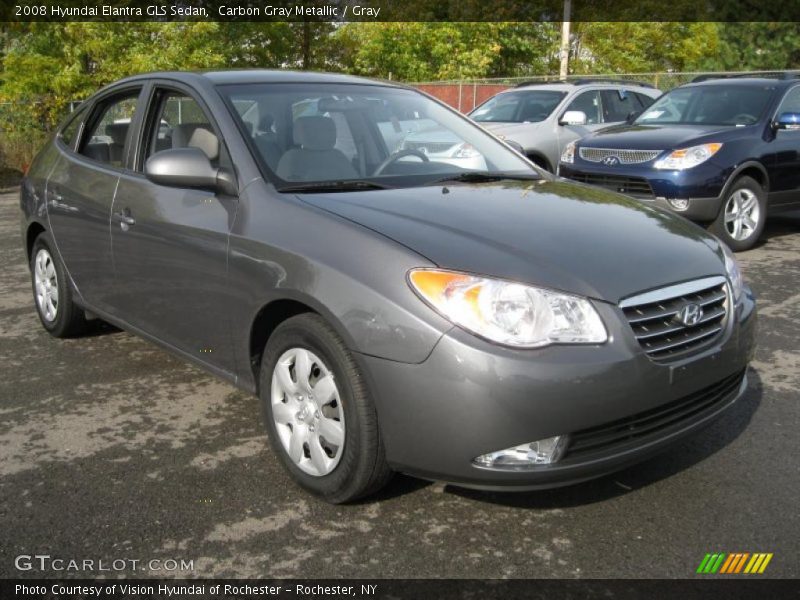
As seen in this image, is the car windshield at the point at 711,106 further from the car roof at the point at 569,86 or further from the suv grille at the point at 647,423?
the suv grille at the point at 647,423

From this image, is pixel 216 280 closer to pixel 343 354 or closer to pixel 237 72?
pixel 343 354

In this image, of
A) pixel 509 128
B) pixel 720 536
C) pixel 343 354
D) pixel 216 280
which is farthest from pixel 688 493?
pixel 509 128

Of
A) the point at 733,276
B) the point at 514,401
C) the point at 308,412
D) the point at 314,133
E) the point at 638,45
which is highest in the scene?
the point at 638,45

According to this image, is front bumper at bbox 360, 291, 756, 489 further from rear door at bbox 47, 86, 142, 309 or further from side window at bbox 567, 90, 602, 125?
side window at bbox 567, 90, 602, 125

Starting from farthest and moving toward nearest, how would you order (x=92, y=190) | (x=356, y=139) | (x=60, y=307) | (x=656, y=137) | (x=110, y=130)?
(x=656, y=137) < (x=60, y=307) < (x=110, y=130) < (x=92, y=190) < (x=356, y=139)

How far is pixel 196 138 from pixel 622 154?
5.66m

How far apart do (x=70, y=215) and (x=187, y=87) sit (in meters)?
1.24

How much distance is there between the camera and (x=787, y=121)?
8.67 meters

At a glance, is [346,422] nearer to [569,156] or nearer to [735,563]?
[735,563]

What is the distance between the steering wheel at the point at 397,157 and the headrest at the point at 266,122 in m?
0.52

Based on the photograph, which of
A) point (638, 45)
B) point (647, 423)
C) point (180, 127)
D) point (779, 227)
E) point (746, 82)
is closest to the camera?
point (647, 423)

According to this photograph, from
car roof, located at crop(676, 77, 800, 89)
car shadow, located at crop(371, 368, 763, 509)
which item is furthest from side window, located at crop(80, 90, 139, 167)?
car roof, located at crop(676, 77, 800, 89)

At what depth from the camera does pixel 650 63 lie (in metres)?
42.3

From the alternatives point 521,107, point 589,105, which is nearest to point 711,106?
point 589,105
